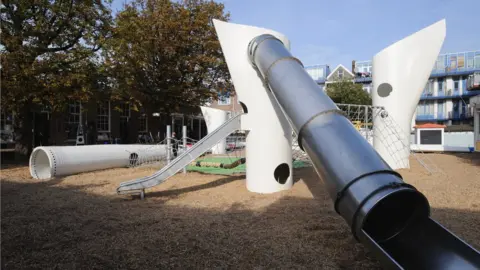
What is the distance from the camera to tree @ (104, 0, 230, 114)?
21.3 m

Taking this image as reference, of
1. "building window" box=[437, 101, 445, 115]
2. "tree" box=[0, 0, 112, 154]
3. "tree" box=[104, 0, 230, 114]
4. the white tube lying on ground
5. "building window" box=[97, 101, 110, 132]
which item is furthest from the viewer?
"building window" box=[437, 101, 445, 115]

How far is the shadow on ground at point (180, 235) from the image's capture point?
4555mm

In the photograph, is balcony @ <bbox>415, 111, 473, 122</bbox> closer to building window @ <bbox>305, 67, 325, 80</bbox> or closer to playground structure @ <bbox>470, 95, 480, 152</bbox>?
building window @ <bbox>305, 67, 325, 80</bbox>

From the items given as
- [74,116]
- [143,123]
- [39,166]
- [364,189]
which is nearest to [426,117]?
[143,123]

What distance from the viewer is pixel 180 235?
5.64 metres

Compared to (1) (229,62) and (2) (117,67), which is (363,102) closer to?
(2) (117,67)

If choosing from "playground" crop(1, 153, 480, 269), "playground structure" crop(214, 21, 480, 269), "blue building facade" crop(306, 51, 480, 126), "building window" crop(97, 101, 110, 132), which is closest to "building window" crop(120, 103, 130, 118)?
"building window" crop(97, 101, 110, 132)

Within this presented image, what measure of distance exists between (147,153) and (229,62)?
9383 mm

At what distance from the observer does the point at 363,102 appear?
45250mm

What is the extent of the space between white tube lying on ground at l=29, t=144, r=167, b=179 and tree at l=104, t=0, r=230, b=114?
5.88 m

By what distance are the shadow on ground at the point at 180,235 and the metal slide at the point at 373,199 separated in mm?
531

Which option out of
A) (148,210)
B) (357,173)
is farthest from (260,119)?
(357,173)

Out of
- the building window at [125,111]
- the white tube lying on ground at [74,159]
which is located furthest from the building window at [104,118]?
the white tube lying on ground at [74,159]

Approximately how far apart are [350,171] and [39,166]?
12.9 metres
